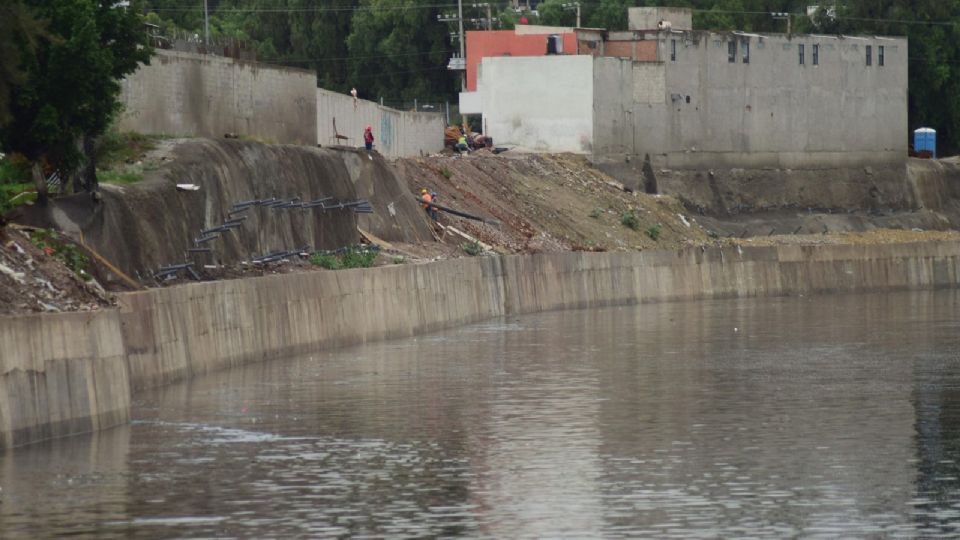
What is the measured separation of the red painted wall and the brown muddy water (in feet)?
173

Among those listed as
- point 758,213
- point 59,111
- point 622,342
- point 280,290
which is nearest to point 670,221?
point 758,213

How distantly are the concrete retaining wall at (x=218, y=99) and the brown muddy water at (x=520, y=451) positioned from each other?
8343 millimetres

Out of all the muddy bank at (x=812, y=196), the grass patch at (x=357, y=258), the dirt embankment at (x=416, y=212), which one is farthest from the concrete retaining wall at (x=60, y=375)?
the muddy bank at (x=812, y=196)

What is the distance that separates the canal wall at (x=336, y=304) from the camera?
32750 millimetres

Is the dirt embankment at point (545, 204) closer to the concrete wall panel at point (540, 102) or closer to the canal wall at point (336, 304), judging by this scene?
the concrete wall panel at point (540, 102)

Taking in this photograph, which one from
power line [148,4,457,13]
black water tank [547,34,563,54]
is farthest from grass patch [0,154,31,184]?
power line [148,4,457,13]

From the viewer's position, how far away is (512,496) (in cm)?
2883

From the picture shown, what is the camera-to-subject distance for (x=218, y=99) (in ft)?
199

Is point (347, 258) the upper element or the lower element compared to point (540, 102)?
lower

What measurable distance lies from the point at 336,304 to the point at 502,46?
5951 cm

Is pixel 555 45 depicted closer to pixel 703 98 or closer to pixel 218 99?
pixel 703 98

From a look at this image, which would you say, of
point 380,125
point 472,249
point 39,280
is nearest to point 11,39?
point 39,280

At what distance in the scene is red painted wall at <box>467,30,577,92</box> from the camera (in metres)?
108

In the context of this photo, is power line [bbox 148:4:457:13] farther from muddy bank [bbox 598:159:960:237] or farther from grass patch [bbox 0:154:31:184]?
grass patch [bbox 0:154:31:184]
